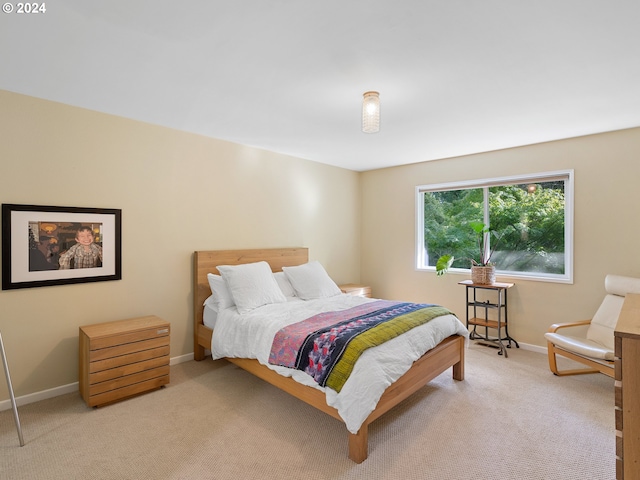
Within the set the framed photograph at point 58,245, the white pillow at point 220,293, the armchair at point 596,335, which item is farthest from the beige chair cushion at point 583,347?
the framed photograph at point 58,245

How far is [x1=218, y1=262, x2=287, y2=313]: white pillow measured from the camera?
131 inches

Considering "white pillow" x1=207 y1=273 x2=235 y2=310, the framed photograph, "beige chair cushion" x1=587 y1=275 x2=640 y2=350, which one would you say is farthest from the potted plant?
the framed photograph

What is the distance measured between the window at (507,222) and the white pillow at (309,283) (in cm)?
174

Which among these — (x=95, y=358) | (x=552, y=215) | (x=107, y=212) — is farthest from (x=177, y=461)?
(x=552, y=215)

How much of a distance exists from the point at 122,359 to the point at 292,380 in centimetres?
144

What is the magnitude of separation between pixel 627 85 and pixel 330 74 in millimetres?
2217

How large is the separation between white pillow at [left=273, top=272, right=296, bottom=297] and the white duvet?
14 centimetres

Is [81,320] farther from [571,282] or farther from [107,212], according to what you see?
[571,282]

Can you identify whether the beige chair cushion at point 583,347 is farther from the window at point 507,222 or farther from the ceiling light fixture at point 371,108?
the ceiling light fixture at point 371,108

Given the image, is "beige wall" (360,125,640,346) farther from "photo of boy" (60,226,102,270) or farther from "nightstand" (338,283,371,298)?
"photo of boy" (60,226,102,270)

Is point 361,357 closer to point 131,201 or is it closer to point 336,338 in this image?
point 336,338

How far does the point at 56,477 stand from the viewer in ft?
6.22

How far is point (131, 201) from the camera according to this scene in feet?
10.6

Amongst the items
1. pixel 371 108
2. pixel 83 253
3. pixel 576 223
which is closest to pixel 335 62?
pixel 371 108
